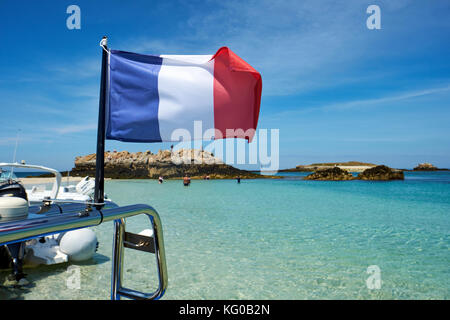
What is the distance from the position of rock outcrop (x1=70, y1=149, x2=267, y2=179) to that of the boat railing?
2238 inches

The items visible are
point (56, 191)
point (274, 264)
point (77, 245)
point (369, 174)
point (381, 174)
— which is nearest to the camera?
point (56, 191)

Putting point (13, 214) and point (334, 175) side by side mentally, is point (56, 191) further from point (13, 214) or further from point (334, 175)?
point (334, 175)

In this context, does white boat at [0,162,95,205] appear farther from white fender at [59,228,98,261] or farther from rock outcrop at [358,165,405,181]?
rock outcrop at [358,165,405,181]

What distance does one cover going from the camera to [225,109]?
8.96ft

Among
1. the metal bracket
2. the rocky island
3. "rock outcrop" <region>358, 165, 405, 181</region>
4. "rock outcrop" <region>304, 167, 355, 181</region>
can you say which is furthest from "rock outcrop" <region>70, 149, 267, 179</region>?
the metal bracket

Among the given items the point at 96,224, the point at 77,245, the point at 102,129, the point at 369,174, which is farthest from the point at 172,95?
the point at 369,174

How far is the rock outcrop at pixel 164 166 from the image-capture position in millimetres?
58625

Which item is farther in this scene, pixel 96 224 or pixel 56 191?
pixel 56 191

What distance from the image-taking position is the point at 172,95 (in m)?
2.61

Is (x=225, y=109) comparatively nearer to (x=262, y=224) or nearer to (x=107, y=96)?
(x=107, y=96)

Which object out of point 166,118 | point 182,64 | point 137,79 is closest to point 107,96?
point 137,79

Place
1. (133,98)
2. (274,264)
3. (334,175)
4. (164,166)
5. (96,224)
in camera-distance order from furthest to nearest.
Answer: (164,166) → (334,175) → (274,264) → (133,98) → (96,224)

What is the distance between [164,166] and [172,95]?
5884 cm
